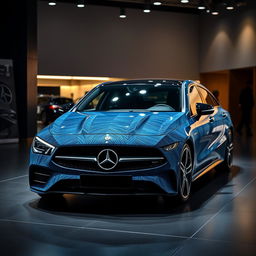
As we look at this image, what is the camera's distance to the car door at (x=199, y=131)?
622 cm

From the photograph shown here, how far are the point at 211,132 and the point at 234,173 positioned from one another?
1.52m

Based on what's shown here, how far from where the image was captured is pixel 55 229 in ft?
15.3

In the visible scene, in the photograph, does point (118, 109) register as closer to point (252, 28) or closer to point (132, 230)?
point (132, 230)

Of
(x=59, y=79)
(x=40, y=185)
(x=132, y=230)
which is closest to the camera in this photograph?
(x=132, y=230)

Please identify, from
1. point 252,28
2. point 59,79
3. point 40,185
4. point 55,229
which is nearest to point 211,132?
point 40,185

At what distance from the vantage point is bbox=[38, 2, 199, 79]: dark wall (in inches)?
894

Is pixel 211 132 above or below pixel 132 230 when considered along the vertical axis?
above

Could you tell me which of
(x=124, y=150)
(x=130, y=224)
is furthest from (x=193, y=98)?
(x=130, y=224)

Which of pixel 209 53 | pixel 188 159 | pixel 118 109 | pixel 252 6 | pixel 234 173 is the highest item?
pixel 252 6

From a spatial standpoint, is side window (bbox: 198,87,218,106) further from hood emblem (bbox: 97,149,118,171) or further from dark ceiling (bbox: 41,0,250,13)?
dark ceiling (bbox: 41,0,250,13)

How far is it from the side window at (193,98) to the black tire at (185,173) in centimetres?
72

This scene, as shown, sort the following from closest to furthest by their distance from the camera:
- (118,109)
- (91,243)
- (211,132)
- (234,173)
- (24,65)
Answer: (91,243) → (118,109) → (211,132) → (234,173) → (24,65)

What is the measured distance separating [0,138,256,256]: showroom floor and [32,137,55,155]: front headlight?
57cm

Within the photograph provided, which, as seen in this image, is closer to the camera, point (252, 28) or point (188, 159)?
point (188, 159)
